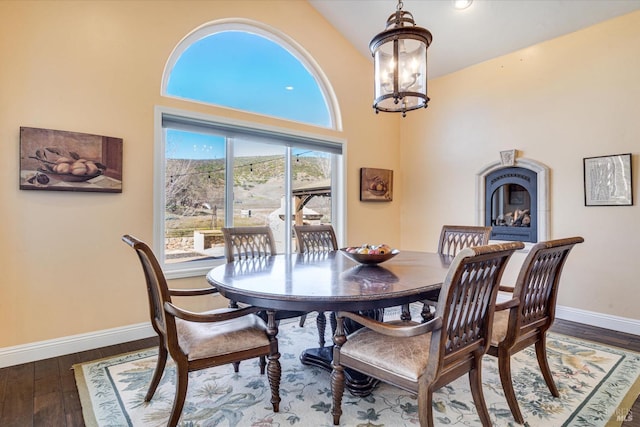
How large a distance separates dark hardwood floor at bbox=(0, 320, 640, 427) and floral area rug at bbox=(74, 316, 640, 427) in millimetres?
61

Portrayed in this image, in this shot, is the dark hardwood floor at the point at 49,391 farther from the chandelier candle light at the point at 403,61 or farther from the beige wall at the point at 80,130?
the chandelier candle light at the point at 403,61

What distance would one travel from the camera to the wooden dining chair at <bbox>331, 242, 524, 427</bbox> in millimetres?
1451

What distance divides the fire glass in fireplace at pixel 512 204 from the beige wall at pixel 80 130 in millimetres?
3474

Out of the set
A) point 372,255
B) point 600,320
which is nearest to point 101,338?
point 372,255

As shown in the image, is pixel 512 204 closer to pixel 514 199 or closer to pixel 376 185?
pixel 514 199

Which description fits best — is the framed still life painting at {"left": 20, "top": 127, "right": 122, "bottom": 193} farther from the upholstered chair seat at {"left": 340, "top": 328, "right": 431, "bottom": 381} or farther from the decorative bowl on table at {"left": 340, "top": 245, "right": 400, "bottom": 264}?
the upholstered chair seat at {"left": 340, "top": 328, "right": 431, "bottom": 381}

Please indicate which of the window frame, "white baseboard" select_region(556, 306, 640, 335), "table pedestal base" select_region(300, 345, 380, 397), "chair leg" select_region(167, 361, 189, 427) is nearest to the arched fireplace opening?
"white baseboard" select_region(556, 306, 640, 335)

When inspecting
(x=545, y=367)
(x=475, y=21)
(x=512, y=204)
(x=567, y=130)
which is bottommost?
(x=545, y=367)

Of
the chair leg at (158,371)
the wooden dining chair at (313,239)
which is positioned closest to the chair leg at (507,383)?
the wooden dining chair at (313,239)

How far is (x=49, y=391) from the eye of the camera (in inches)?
84.7

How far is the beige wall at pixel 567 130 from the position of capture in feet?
10.8

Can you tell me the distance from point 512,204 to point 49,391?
4.73m

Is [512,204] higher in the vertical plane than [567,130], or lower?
lower

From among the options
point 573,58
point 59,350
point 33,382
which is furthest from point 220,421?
point 573,58
